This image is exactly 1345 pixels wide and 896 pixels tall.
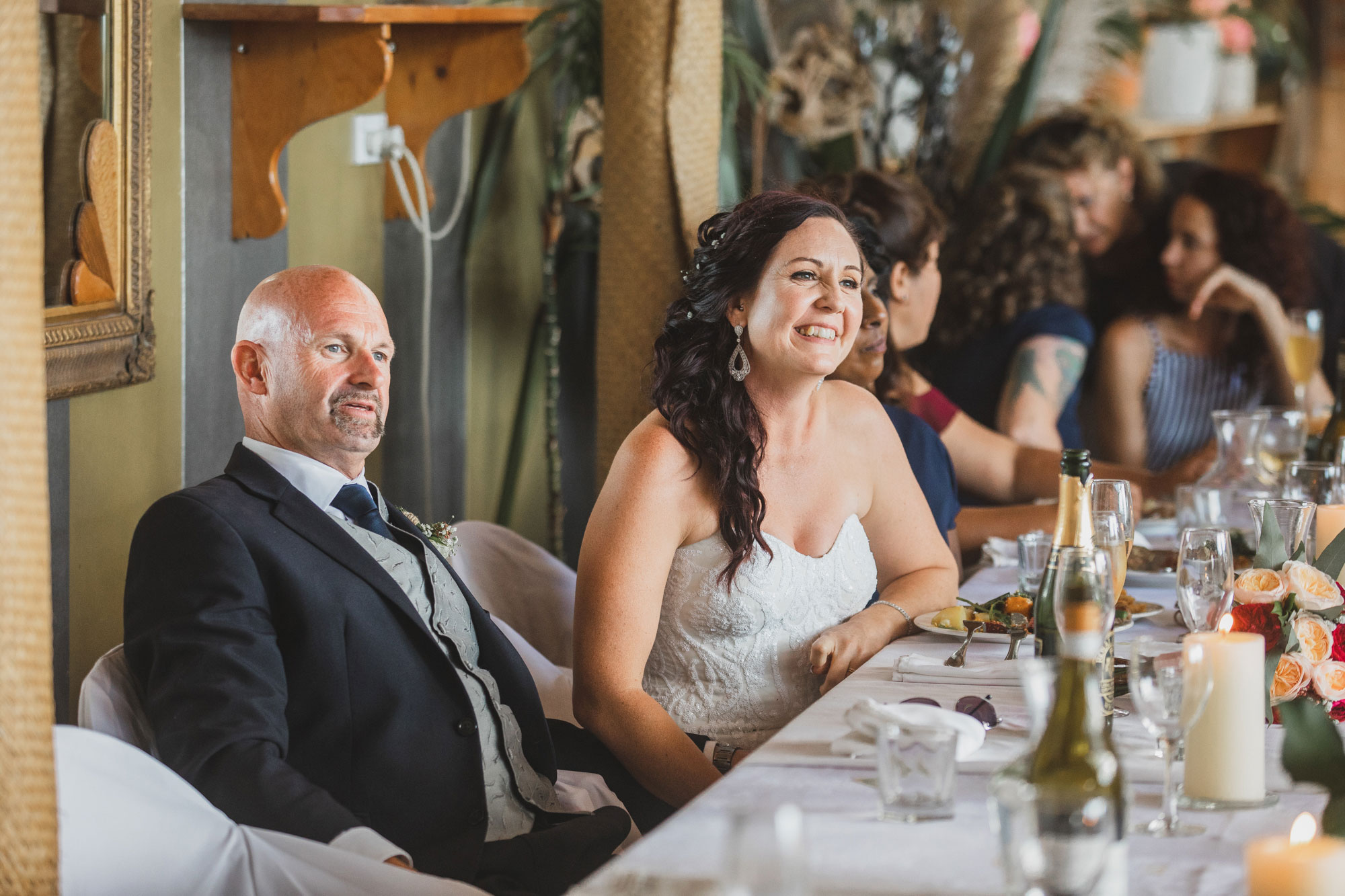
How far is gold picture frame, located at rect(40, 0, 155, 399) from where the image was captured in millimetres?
1811

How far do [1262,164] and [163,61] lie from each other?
15.7ft

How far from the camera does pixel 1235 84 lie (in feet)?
16.0

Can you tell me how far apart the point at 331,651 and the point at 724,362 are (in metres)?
0.81

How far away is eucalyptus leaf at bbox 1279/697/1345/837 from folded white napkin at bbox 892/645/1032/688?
542 mm

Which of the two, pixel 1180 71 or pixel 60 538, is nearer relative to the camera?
pixel 60 538

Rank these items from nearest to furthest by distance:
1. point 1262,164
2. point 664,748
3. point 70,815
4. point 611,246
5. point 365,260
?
1. point 70,815
2. point 664,748
3. point 365,260
4. point 611,246
5. point 1262,164

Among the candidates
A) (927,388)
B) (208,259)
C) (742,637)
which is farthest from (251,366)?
(927,388)

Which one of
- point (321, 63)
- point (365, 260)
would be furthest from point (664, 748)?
point (365, 260)

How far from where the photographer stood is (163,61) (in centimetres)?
201

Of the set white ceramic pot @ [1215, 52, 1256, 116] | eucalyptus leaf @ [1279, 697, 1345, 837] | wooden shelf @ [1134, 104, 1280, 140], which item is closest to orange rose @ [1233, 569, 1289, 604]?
eucalyptus leaf @ [1279, 697, 1345, 837]

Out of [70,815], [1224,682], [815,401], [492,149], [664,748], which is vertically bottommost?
[664,748]

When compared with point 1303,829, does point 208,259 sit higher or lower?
higher

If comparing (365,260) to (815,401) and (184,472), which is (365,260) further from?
(815,401)

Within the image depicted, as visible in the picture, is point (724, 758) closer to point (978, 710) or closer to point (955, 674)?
point (955, 674)
